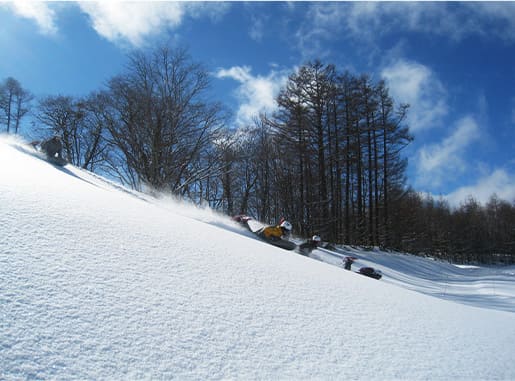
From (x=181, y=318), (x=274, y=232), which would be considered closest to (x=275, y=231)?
(x=274, y=232)

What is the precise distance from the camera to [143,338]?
1.40 m

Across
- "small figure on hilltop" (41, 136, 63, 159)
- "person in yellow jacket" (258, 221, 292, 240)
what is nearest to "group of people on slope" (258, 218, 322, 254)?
"person in yellow jacket" (258, 221, 292, 240)

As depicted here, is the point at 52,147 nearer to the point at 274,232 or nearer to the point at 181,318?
the point at 274,232

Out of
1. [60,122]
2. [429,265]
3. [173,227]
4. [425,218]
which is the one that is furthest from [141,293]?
[425,218]

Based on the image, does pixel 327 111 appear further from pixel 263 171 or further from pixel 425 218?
pixel 425 218

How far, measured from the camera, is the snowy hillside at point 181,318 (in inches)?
49.5

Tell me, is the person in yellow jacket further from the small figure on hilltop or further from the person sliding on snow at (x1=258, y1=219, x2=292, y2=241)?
the small figure on hilltop

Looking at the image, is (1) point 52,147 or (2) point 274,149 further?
(2) point 274,149

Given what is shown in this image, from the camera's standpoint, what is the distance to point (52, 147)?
8.78 meters

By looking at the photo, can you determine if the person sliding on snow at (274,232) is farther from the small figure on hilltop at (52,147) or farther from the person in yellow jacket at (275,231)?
the small figure on hilltop at (52,147)

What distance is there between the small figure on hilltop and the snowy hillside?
22.3ft

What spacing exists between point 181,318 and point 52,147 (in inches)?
375

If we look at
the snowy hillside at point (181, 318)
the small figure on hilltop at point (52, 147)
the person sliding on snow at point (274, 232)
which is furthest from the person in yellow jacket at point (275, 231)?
the small figure on hilltop at point (52, 147)

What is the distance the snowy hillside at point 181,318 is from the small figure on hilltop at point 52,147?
268 inches
